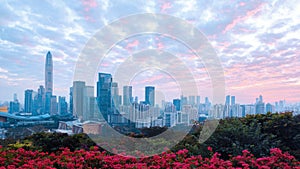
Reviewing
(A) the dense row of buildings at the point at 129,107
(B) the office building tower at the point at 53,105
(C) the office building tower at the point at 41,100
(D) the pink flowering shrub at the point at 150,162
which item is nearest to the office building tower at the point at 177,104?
(A) the dense row of buildings at the point at 129,107

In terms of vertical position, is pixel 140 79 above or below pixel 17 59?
below

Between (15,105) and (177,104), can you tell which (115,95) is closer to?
(177,104)

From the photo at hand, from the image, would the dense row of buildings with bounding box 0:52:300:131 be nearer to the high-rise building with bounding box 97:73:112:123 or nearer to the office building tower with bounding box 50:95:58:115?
the high-rise building with bounding box 97:73:112:123

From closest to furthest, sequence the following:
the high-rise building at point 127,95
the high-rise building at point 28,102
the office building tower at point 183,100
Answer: the high-rise building at point 127,95
the office building tower at point 183,100
the high-rise building at point 28,102

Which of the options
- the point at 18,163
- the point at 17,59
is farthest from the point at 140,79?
the point at 17,59

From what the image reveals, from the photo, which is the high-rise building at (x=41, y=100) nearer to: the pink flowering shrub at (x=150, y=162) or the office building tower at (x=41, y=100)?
A: the office building tower at (x=41, y=100)

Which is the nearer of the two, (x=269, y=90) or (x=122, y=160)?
(x=122, y=160)

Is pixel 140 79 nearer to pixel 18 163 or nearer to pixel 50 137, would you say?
pixel 50 137
